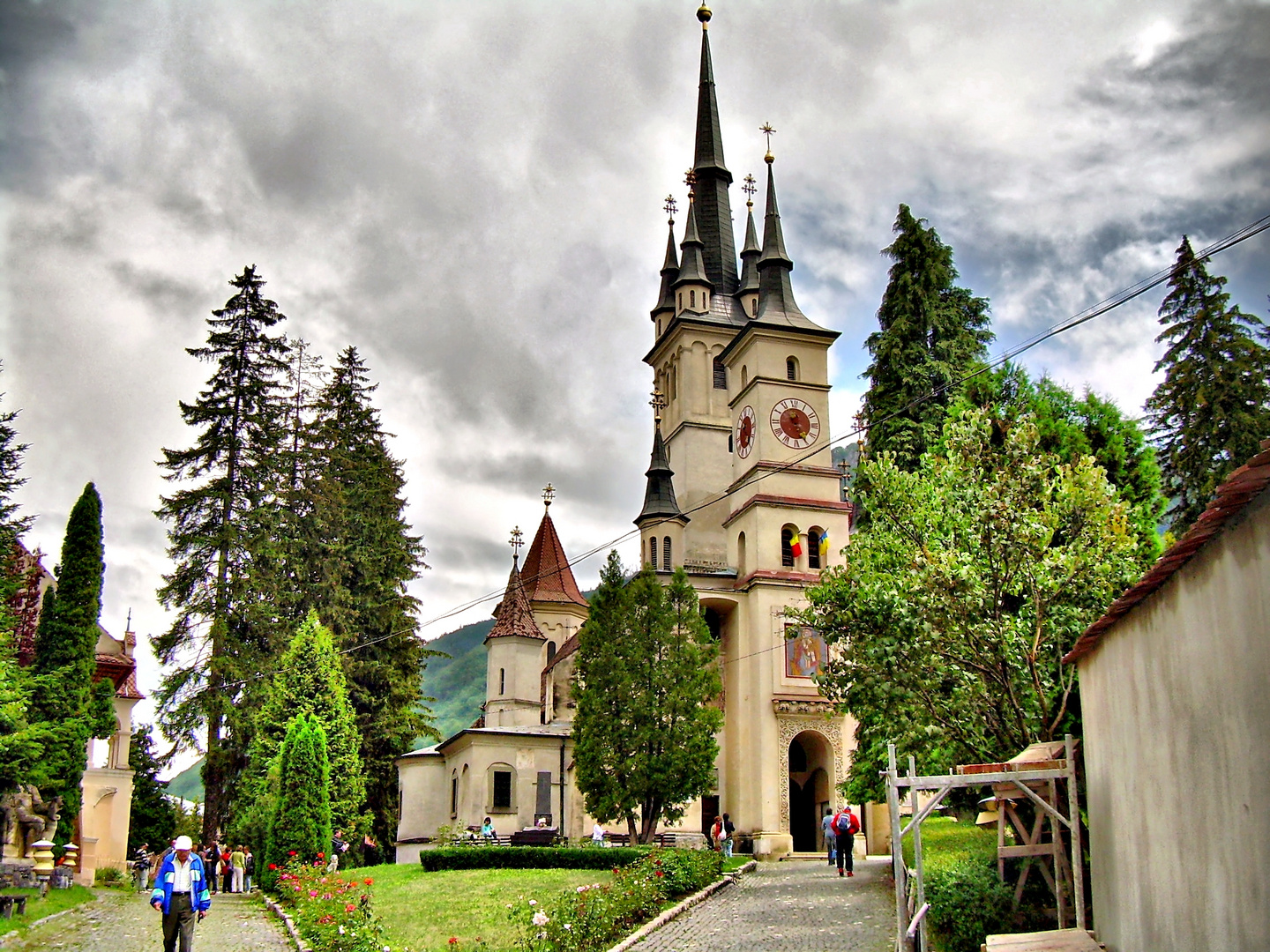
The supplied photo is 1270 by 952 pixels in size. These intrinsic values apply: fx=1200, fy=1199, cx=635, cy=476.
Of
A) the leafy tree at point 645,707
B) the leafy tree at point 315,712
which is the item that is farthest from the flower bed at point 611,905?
the leafy tree at point 315,712

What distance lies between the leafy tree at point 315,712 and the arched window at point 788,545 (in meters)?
18.0

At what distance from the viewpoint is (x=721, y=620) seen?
4528cm

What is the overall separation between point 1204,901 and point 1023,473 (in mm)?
10251

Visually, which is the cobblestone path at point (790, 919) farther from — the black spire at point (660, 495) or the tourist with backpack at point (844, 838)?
the black spire at point (660, 495)

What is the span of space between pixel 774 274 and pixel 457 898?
106ft

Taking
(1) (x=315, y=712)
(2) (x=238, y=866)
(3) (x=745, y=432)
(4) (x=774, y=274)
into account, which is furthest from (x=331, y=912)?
Result: (4) (x=774, y=274)

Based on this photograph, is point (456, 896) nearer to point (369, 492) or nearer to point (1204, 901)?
point (1204, 901)

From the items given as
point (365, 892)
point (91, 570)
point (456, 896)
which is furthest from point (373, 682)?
point (365, 892)

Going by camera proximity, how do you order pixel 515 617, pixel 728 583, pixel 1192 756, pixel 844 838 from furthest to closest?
pixel 515 617 < pixel 728 583 < pixel 844 838 < pixel 1192 756

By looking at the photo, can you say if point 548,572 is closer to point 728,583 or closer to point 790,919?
point 728,583

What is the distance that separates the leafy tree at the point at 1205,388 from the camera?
34.5 m

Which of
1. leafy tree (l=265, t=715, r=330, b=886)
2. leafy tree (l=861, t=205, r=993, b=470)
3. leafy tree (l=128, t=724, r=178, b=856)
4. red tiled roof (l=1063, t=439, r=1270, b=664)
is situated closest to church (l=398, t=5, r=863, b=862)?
leafy tree (l=861, t=205, r=993, b=470)

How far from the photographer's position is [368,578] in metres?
44.0

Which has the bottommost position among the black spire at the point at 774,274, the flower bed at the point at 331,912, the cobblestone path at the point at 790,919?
the cobblestone path at the point at 790,919
